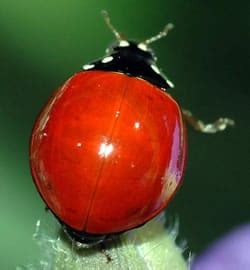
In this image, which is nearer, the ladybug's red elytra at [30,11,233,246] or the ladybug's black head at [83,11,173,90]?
the ladybug's red elytra at [30,11,233,246]

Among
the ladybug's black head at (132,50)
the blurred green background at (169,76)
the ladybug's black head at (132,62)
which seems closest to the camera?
the ladybug's black head at (132,62)

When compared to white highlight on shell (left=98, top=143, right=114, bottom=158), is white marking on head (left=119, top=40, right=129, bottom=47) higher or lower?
higher

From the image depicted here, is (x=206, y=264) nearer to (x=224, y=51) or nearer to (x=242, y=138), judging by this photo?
(x=242, y=138)

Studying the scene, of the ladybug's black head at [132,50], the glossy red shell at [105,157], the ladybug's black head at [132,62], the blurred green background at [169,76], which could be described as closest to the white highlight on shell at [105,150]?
the glossy red shell at [105,157]

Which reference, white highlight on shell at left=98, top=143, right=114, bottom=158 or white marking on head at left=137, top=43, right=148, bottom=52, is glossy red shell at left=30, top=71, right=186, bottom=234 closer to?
white highlight on shell at left=98, top=143, right=114, bottom=158

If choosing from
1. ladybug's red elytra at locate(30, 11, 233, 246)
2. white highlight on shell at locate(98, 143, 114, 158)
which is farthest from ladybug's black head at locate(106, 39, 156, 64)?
white highlight on shell at locate(98, 143, 114, 158)

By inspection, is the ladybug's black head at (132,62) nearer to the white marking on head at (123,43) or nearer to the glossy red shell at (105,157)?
the white marking on head at (123,43)

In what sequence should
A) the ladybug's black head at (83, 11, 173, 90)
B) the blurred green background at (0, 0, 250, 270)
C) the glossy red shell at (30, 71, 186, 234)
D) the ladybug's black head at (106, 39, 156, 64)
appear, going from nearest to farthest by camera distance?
the glossy red shell at (30, 71, 186, 234), the ladybug's black head at (83, 11, 173, 90), the ladybug's black head at (106, 39, 156, 64), the blurred green background at (0, 0, 250, 270)
